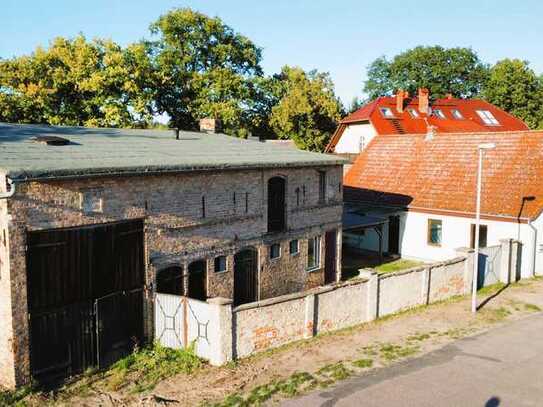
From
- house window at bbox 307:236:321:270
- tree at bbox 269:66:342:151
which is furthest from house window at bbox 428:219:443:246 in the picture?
tree at bbox 269:66:342:151

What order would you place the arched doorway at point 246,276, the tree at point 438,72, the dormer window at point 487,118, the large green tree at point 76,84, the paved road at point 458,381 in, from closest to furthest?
the paved road at point 458,381 < the arched doorway at point 246,276 < the large green tree at point 76,84 < the dormer window at point 487,118 < the tree at point 438,72

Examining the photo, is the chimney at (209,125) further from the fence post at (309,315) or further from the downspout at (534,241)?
the downspout at (534,241)

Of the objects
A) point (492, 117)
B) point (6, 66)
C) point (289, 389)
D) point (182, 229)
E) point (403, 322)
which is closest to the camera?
point (289, 389)

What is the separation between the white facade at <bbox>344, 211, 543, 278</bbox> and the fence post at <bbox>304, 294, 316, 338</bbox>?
10.5 meters

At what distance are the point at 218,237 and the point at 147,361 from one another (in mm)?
4763

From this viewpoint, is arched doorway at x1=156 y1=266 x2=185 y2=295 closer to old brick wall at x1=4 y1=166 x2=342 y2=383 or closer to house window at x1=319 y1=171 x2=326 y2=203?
old brick wall at x1=4 y1=166 x2=342 y2=383

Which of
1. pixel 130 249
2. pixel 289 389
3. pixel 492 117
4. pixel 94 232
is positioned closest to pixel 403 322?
pixel 289 389

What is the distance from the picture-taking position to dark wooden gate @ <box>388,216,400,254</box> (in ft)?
92.3

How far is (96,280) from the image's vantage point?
540 inches

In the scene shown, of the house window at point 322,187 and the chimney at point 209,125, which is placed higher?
the chimney at point 209,125

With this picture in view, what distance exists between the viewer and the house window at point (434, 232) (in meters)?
26.5

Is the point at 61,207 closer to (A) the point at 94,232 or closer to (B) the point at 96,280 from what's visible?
(A) the point at 94,232

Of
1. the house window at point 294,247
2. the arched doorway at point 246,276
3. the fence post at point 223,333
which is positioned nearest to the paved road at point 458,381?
the fence post at point 223,333

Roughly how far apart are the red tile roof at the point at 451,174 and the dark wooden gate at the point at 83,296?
54.2 feet
